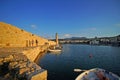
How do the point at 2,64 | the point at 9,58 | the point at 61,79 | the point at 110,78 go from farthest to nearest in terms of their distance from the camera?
the point at 61,79 → the point at 110,78 → the point at 9,58 → the point at 2,64

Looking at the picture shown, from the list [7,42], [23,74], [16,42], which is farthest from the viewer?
[16,42]

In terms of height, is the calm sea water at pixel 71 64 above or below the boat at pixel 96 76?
below

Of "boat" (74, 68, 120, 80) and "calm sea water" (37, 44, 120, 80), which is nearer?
"boat" (74, 68, 120, 80)

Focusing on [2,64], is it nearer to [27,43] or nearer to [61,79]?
[61,79]

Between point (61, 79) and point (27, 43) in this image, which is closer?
point (61, 79)

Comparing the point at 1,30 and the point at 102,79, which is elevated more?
the point at 1,30

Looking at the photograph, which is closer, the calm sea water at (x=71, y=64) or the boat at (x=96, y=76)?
the boat at (x=96, y=76)

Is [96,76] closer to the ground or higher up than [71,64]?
higher up

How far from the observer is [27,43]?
3866 cm

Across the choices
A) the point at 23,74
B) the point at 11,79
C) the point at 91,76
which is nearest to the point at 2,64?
the point at 11,79

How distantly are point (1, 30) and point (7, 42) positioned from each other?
331 cm

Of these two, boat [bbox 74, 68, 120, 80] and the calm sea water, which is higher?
boat [bbox 74, 68, 120, 80]

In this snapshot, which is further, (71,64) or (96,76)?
(71,64)

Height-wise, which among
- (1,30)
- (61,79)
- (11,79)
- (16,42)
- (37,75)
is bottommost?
(61,79)
